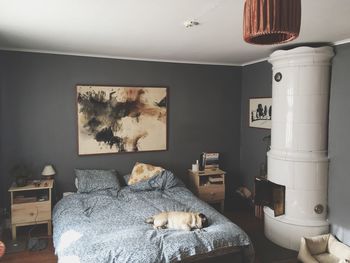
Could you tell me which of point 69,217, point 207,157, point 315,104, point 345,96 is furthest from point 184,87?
point 69,217

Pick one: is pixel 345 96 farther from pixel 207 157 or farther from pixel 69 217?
pixel 69 217

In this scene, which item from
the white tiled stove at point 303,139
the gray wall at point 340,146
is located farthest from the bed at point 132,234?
the gray wall at point 340,146

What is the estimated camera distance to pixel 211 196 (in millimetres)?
4422

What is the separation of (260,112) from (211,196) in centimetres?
154

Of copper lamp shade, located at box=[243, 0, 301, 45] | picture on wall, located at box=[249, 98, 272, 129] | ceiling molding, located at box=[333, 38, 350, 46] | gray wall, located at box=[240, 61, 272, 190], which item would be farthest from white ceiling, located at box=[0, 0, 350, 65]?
copper lamp shade, located at box=[243, 0, 301, 45]

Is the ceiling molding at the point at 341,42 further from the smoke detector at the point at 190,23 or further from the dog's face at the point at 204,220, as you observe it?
the dog's face at the point at 204,220

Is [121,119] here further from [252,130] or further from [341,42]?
[341,42]

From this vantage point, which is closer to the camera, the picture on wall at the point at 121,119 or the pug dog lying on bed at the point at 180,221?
the pug dog lying on bed at the point at 180,221

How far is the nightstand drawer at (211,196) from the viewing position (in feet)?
14.4

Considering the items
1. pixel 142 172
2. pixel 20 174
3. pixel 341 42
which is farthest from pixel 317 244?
pixel 20 174

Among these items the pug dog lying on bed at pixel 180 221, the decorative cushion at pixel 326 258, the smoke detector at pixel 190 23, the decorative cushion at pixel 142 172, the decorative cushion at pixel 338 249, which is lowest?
the decorative cushion at pixel 326 258

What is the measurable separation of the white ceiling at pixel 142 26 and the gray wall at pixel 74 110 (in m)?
0.30

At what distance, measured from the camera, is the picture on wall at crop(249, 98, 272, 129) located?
4293 millimetres

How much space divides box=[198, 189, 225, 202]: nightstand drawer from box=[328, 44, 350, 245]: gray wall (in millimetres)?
1580
